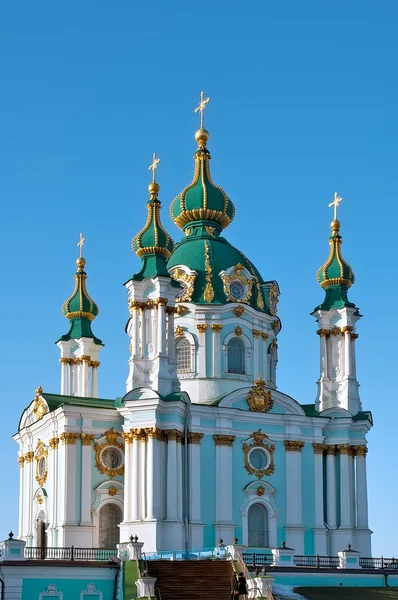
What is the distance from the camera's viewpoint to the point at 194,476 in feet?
131

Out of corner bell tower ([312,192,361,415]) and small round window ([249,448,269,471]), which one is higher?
corner bell tower ([312,192,361,415])

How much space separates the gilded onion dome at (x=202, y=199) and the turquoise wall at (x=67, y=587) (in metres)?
17.5

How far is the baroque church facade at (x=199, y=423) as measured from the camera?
129 ft

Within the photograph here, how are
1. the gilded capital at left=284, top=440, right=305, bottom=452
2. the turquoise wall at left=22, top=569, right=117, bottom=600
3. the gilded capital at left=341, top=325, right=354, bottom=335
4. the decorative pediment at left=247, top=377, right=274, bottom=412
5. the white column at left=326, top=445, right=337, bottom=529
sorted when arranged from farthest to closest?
the gilded capital at left=341, top=325, right=354, bottom=335
the white column at left=326, top=445, right=337, bottom=529
the gilded capital at left=284, top=440, right=305, bottom=452
the decorative pediment at left=247, top=377, right=274, bottom=412
the turquoise wall at left=22, top=569, right=117, bottom=600

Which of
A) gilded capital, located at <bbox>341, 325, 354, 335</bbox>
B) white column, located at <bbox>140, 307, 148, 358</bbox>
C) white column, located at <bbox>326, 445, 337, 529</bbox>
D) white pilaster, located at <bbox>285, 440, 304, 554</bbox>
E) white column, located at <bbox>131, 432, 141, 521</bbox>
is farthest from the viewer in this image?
gilded capital, located at <bbox>341, 325, 354, 335</bbox>

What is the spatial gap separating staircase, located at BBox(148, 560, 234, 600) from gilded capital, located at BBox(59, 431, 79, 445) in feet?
26.7

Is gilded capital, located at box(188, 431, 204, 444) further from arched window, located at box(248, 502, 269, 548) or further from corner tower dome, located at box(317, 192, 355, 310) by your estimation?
corner tower dome, located at box(317, 192, 355, 310)

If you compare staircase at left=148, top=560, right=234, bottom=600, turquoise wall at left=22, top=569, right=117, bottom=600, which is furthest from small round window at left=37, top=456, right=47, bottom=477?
staircase at left=148, top=560, right=234, bottom=600

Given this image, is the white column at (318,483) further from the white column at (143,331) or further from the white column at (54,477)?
the white column at (54,477)

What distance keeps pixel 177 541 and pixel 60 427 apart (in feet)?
19.0

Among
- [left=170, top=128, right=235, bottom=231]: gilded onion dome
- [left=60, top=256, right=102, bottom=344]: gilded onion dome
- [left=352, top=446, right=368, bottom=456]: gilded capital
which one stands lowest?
[left=352, top=446, right=368, bottom=456]: gilded capital

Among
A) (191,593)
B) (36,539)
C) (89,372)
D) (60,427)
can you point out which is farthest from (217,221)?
(191,593)

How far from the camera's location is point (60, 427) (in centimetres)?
4022

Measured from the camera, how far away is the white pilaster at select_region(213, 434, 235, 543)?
40.0 m
